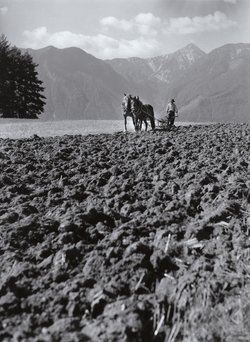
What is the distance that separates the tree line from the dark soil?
32.7 metres

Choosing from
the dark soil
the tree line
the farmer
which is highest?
the tree line

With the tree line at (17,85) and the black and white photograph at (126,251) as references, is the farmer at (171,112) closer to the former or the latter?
the black and white photograph at (126,251)

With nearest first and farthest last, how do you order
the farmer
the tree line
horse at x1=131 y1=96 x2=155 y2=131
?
1. horse at x1=131 y1=96 x2=155 y2=131
2. the farmer
3. the tree line

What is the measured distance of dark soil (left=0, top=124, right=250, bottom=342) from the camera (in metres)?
3.20

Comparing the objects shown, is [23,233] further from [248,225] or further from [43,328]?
[248,225]

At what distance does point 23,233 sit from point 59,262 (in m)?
0.77

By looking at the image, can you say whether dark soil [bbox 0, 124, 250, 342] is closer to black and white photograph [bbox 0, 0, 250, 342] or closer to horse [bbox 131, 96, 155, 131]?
black and white photograph [bbox 0, 0, 250, 342]

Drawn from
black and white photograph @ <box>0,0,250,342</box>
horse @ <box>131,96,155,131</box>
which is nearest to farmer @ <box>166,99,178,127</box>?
horse @ <box>131,96,155,131</box>

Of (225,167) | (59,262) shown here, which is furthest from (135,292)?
(225,167)

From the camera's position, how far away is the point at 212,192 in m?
5.66

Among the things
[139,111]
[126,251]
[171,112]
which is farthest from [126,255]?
[171,112]

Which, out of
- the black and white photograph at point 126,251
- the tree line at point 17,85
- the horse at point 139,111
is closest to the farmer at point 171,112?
the horse at point 139,111

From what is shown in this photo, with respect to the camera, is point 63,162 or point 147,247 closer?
point 147,247

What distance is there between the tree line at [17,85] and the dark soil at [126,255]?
107 ft
